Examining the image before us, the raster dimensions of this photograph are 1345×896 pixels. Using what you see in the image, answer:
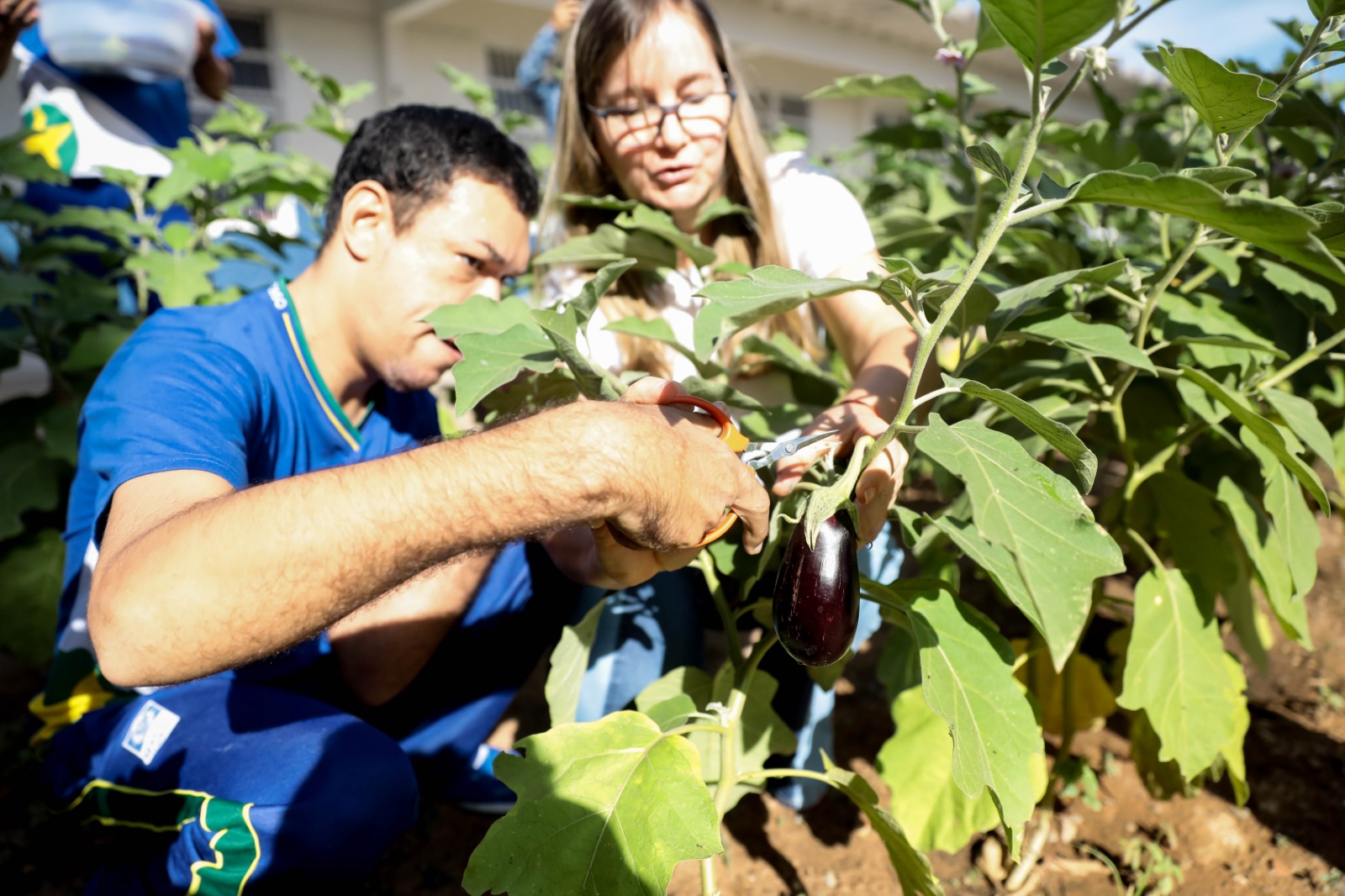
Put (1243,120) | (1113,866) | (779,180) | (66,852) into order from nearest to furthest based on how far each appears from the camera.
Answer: (1243,120)
(1113,866)
(66,852)
(779,180)

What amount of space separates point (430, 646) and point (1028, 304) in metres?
1.08

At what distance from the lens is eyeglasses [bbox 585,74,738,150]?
158 centimetres

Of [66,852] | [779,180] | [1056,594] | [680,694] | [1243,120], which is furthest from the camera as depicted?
[779,180]

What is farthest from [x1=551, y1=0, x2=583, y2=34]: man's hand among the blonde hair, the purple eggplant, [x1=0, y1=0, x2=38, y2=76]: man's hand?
the purple eggplant

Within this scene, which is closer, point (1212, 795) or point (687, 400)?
point (687, 400)

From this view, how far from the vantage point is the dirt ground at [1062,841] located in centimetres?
157

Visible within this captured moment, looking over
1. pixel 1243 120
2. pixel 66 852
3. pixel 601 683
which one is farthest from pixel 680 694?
pixel 66 852

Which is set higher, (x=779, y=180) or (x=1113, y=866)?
(x=779, y=180)

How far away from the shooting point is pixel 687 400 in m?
1.08

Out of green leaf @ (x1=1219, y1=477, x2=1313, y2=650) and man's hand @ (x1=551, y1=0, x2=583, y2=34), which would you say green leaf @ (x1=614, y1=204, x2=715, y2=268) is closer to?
green leaf @ (x1=1219, y1=477, x2=1313, y2=650)

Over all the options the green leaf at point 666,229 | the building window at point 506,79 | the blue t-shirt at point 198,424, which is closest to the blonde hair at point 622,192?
the green leaf at point 666,229

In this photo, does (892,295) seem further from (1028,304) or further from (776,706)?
(776,706)

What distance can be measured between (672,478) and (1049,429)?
362mm

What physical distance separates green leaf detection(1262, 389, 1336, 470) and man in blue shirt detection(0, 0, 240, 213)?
2.38 meters
